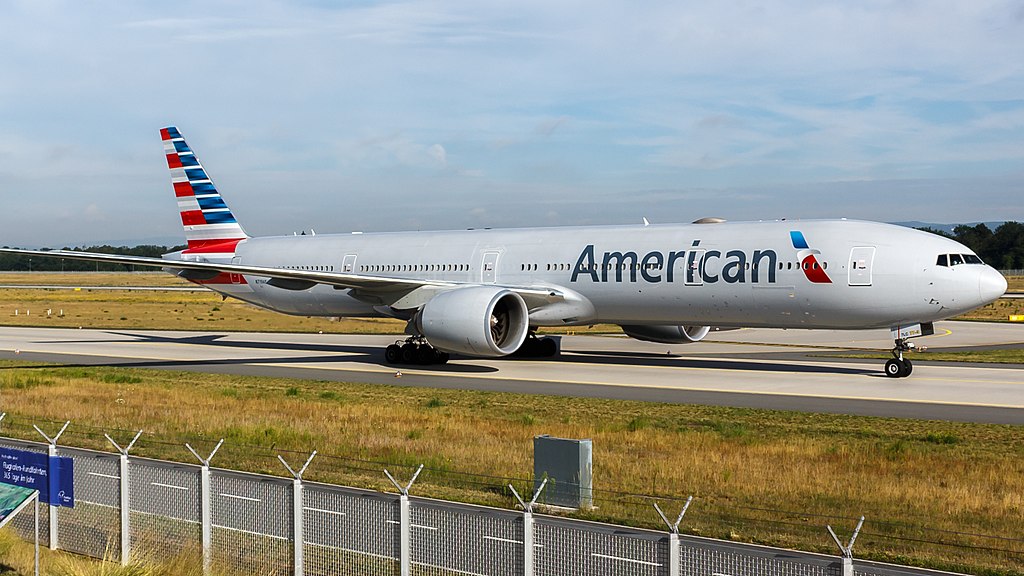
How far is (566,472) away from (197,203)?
107 ft

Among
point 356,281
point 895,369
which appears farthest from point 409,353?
point 895,369

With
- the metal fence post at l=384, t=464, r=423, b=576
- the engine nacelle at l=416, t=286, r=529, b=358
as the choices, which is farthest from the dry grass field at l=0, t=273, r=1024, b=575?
the engine nacelle at l=416, t=286, r=529, b=358

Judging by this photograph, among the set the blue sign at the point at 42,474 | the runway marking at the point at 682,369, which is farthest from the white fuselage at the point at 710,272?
the blue sign at the point at 42,474

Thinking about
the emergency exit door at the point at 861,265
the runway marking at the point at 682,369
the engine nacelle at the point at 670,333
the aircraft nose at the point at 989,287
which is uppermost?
the emergency exit door at the point at 861,265

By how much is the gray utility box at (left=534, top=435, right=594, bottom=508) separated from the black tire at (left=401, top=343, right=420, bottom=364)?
69.7ft

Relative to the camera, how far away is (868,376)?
101ft

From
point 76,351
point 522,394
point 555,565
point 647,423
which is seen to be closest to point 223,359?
point 76,351

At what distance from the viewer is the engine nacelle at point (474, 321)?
104 ft

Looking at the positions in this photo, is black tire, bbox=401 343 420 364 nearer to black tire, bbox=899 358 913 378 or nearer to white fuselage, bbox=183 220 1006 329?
white fuselage, bbox=183 220 1006 329

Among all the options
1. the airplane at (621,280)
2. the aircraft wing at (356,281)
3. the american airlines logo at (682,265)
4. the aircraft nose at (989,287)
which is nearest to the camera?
the aircraft nose at (989,287)

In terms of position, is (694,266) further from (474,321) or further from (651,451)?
(651,451)

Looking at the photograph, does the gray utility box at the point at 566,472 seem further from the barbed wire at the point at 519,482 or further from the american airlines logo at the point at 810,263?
the american airlines logo at the point at 810,263

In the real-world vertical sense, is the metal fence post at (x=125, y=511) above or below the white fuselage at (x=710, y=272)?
below

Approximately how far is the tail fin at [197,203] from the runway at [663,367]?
172 inches
